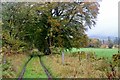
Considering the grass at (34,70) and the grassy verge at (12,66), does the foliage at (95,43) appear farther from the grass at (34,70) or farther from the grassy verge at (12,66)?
the grassy verge at (12,66)

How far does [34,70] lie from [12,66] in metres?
0.62

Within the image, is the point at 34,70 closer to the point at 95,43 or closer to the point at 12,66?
the point at 12,66

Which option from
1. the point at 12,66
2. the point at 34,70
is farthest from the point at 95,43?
the point at 12,66

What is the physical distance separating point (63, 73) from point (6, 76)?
128 cm

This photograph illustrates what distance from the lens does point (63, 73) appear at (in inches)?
259

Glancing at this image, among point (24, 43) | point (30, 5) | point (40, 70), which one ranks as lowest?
point (40, 70)

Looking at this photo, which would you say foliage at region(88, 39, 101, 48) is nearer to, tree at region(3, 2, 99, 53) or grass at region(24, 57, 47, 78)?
tree at region(3, 2, 99, 53)

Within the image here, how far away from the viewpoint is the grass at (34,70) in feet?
22.0

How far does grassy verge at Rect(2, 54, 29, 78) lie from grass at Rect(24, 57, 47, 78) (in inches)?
8.1

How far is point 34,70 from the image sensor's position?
24.5ft

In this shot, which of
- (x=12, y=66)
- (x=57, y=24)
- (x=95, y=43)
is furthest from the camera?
(x=57, y=24)

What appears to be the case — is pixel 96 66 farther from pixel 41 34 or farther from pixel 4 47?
pixel 41 34

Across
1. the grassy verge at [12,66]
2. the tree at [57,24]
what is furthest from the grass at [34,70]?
the tree at [57,24]

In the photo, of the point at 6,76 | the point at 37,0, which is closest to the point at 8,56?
the point at 6,76
